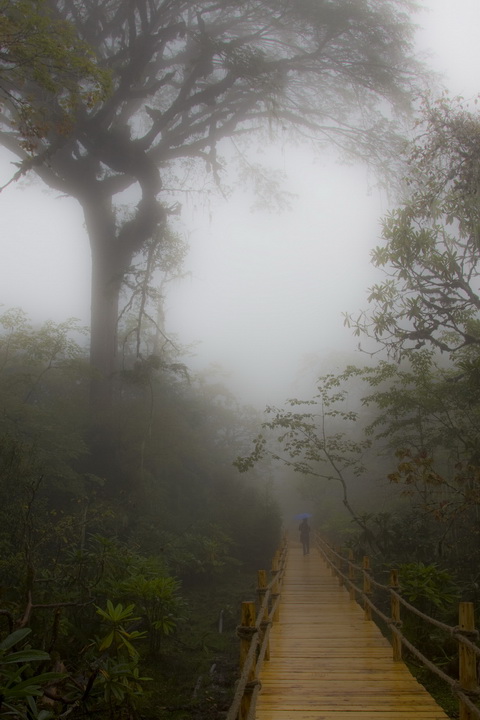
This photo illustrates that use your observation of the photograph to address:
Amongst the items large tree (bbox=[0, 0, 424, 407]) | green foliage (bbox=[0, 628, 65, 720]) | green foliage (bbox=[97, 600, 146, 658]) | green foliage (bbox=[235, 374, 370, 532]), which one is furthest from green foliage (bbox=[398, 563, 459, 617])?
large tree (bbox=[0, 0, 424, 407])

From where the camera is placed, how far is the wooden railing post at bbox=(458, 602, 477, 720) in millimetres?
3426

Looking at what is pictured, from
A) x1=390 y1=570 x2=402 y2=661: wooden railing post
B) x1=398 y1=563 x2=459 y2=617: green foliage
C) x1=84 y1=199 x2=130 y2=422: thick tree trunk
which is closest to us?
x1=390 y1=570 x2=402 y2=661: wooden railing post

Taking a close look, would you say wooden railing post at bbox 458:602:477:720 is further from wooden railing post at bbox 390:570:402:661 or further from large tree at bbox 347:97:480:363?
large tree at bbox 347:97:480:363

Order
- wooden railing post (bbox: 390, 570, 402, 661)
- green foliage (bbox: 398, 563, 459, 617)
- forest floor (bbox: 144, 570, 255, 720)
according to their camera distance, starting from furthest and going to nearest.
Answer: green foliage (bbox: 398, 563, 459, 617) → forest floor (bbox: 144, 570, 255, 720) → wooden railing post (bbox: 390, 570, 402, 661)

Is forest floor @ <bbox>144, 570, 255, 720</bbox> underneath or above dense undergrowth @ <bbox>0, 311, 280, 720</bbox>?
underneath

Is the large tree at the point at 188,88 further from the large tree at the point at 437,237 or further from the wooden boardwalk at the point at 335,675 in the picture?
the wooden boardwalk at the point at 335,675

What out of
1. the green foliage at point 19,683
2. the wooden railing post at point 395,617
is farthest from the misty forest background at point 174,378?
the wooden railing post at point 395,617

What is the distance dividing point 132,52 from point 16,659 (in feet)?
48.0

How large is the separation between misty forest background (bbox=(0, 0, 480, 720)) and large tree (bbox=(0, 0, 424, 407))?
→ 76 millimetres

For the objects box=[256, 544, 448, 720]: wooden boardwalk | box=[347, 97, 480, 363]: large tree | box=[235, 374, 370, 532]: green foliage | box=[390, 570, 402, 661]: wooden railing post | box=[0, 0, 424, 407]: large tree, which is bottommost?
box=[256, 544, 448, 720]: wooden boardwalk

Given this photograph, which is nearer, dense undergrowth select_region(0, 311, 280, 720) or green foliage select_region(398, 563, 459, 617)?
dense undergrowth select_region(0, 311, 280, 720)

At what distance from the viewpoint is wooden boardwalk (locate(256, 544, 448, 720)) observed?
162 inches

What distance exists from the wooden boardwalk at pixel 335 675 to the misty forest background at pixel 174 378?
1.37 meters

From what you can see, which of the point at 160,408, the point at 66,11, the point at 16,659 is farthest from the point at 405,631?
the point at 66,11
